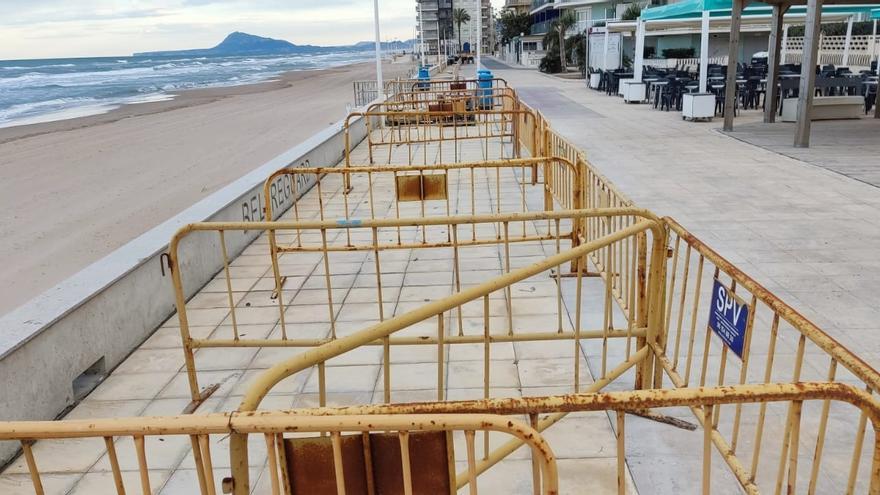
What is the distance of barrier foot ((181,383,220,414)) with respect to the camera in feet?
15.1

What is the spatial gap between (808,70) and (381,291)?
11343 millimetres

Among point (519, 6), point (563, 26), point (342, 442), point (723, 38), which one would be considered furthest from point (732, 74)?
point (519, 6)

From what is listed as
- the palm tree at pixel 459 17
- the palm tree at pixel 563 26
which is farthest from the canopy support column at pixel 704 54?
the palm tree at pixel 459 17

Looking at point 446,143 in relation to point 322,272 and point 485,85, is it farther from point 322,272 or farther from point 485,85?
point 322,272

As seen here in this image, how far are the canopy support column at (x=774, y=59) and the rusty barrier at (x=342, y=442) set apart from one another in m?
17.4

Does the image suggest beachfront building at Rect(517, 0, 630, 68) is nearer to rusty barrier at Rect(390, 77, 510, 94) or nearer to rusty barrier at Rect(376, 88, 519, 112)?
rusty barrier at Rect(390, 77, 510, 94)

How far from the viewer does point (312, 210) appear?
1018cm

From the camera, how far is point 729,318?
3266 mm

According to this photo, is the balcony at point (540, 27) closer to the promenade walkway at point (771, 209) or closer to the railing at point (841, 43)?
the railing at point (841, 43)

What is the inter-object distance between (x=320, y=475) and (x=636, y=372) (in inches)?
109

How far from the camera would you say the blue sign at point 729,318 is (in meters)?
3.13

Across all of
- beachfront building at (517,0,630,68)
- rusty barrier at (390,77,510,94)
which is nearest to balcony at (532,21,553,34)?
beachfront building at (517,0,630,68)

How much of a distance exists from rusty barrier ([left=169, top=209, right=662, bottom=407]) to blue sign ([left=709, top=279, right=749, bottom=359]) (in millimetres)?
709

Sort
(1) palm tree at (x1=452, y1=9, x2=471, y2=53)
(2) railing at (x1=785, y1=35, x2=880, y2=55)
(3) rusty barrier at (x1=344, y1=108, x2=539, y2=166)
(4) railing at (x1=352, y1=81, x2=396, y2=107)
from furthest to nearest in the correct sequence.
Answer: (1) palm tree at (x1=452, y1=9, x2=471, y2=53), (2) railing at (x1=785, y1=35, x2=880, y2=55), (4) railing at (x1=352, y1=81, x2=396, y2=107), (3) rusty barrier at (x1=344, y1=108, x2=539, y2=166)
